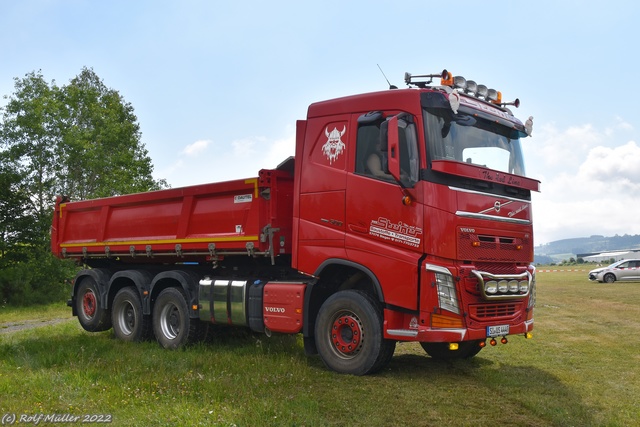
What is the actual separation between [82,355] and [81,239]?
13.9 ft

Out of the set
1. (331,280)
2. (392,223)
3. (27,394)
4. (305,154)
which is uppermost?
(305,154)

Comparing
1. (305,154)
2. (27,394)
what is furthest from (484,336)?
(27,394)

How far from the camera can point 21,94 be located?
30.4 metres

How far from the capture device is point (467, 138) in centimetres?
745

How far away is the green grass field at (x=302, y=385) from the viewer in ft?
18.4

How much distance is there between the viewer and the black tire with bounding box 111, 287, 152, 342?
1059cm

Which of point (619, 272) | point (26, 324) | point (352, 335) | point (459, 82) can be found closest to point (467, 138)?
point (459, 82)

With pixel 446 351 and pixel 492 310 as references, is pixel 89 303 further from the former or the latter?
pixel 492 310

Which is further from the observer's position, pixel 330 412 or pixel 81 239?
pixel 81 239

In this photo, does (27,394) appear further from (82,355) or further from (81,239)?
(81,239)

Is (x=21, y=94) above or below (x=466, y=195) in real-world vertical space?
above

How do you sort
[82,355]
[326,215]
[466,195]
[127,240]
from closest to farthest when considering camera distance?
[466,195]
[326,215]
[82,355]
[127,240]

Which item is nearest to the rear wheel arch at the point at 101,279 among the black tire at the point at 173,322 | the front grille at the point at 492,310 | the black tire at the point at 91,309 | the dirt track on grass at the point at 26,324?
the black tire at the point at 91,309

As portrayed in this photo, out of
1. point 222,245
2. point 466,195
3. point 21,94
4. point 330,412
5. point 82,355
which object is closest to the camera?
point 330,412
